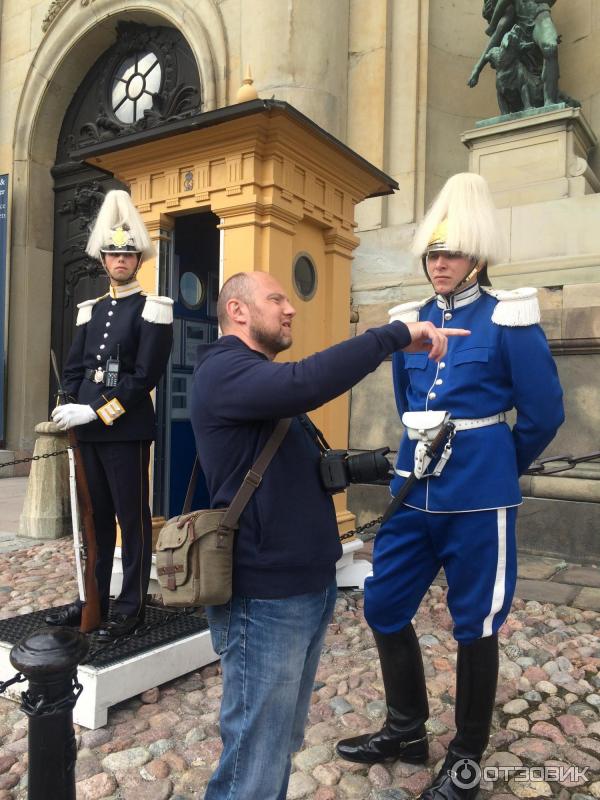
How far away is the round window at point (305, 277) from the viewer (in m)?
3.96

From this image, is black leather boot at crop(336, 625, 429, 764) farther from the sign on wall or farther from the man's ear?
the sign on wall

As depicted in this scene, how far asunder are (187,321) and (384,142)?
3.91m

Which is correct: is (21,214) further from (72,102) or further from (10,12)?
(10,12)

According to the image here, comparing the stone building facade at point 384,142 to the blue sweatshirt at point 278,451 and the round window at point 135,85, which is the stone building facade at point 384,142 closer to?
the round window at point 135,85

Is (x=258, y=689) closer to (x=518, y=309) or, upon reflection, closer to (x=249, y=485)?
(x=249, y=485)

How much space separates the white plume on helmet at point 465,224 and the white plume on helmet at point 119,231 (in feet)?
4.96

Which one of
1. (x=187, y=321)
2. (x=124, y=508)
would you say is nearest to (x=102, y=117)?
(x=187, y=321)

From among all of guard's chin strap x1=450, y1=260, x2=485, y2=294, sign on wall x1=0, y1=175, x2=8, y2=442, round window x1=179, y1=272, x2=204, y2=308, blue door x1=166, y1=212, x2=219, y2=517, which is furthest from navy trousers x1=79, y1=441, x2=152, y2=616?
sign on wall x1=0, y1=175, x2=8, y2=442

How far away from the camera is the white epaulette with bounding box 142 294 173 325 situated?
128 inches

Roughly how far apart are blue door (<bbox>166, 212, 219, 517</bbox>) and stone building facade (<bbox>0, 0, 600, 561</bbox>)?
2.15 m

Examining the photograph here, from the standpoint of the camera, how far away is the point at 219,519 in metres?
1.66

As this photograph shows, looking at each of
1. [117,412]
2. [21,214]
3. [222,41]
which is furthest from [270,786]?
[21,214]

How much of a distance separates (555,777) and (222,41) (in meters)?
7.54

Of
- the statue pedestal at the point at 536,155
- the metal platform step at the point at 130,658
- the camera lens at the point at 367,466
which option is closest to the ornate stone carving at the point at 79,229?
the statue pedestal at the point at 536,155
